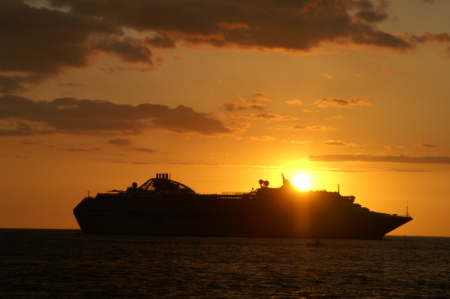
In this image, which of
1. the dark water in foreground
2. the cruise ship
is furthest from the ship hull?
the dark water in foreground

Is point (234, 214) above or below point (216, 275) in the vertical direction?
above

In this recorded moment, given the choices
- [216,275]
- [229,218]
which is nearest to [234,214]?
[229,218]

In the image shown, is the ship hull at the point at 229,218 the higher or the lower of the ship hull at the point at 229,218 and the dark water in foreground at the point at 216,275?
the higher

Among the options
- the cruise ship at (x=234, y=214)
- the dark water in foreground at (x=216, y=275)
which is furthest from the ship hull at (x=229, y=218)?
the dark water in foreground at (x=216, y=275)

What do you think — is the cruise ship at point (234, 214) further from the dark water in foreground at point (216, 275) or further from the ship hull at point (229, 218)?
the dark water in foreground at point (216, 275)

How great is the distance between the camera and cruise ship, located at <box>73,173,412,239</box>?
14788 centimetres

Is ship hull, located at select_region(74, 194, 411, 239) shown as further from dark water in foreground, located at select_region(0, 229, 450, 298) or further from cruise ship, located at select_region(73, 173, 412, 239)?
dark water in foreground, located at select_region(0, 229, 450, 298)

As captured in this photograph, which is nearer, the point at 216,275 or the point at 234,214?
the point at 216,275

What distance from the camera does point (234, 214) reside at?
154500 mm

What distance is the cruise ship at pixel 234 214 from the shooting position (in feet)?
485

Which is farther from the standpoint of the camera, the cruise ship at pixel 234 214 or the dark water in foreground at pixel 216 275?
the cruise ship at pixel 234 214

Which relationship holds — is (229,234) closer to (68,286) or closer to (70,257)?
(70,257)

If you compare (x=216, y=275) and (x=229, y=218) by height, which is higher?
(x=229, y=218)

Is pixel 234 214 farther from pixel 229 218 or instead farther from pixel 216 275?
pixel 216 275
